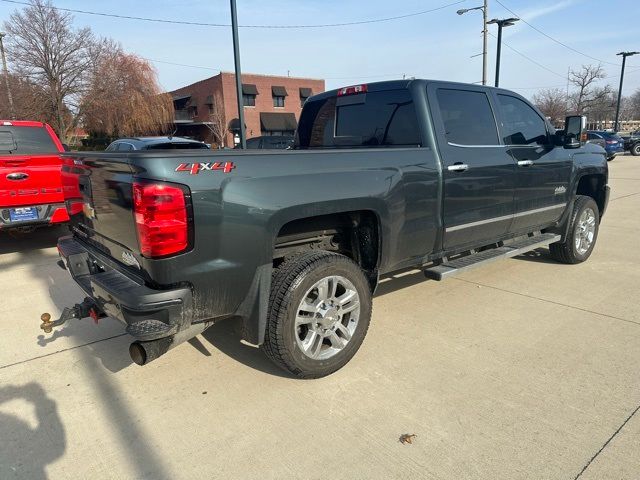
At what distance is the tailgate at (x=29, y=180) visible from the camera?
568cm

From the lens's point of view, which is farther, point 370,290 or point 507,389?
point 370,290

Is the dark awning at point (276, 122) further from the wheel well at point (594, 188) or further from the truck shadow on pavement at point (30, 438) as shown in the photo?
the truck shadow on pavement at point (30, 438)

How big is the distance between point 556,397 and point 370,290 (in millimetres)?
1395

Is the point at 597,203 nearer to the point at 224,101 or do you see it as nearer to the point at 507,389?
the point at 507,389

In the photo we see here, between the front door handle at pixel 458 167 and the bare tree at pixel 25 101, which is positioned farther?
the bare tree at pixel 25 101

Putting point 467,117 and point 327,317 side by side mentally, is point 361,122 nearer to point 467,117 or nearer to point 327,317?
point 467,117

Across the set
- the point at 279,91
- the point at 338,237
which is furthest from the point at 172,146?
the point at 279,91

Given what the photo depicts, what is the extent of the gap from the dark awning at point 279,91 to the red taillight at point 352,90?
153 ft

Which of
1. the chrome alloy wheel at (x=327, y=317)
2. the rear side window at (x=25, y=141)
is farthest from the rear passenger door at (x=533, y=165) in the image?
the rear side window at (x=25, y=141)

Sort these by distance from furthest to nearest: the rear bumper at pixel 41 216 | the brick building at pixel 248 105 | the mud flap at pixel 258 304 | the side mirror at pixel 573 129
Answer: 1. the brick building at pixel 248 105
2. the rear bumper at pixel 41 216
3. the side mirror at pixel 573 129
4. the mud flap at pixel 258 304

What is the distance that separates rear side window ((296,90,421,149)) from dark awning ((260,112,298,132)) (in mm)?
44373

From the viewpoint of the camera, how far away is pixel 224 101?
45.7 m

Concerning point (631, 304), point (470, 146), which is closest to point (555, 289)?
point (631, 304)

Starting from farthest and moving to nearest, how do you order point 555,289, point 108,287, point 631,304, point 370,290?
point 555,289, point 631,304, point 370,290, point 108,287
